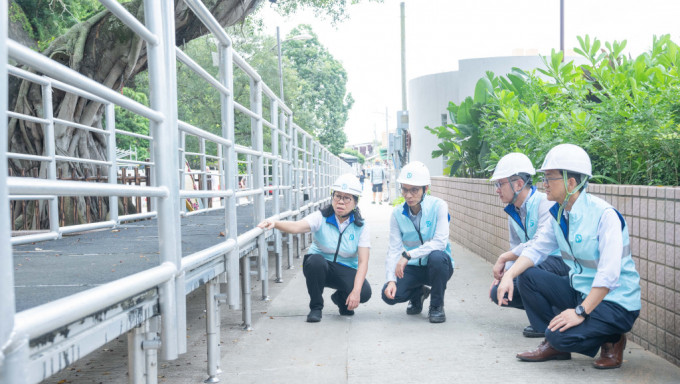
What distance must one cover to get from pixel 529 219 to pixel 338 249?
1684 mm

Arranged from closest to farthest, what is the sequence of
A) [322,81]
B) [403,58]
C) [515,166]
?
[515,166] < [403,58] < [322,81]

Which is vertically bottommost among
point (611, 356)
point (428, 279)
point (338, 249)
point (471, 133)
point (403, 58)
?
point (611, 356)

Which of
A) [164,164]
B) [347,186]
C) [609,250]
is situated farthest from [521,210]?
[164,164]

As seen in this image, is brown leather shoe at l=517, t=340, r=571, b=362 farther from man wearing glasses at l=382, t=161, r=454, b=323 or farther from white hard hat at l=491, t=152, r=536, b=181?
white hard hat at l=491, t=152, r=536, b=181

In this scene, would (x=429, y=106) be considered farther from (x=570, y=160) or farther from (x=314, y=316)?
(x=570, y=160)

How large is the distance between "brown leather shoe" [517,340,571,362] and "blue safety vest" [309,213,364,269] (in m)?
1.96

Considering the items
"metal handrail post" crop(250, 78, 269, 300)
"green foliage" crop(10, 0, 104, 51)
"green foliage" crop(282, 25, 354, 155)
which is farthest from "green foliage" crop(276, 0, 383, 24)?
"green foliage" crop(282, 25, 354, 155)

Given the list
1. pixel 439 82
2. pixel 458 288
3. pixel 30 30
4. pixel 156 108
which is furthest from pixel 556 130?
pixel 439 82

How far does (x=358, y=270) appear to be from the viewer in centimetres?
568

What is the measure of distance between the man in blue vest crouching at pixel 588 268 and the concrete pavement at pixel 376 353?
19 cm

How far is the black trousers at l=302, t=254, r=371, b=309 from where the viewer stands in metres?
5.86

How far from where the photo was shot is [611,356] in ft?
13.6

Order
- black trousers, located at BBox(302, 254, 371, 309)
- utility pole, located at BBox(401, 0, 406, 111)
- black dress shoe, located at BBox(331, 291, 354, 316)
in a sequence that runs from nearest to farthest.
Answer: black trousers, located at BBox(302, 254, 371, 309) → black dress shoe, located at BBox(331, 291, 354, 316) → utility pole, located at BBox(401, 0, 406, 111)

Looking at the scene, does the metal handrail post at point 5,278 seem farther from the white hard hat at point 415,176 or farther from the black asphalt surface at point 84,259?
the white hard hat at point 415,176
